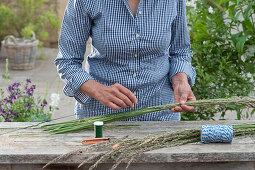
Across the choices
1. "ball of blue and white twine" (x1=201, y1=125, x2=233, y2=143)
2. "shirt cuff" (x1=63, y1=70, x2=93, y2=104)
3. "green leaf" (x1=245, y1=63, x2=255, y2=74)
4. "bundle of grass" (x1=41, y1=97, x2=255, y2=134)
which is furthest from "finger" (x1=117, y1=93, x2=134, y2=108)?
"green leaf" (x1=245, y1=63, x2=255, y2=74)

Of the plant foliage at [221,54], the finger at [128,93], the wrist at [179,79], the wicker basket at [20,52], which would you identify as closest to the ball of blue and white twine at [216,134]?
the finger at [128,93]

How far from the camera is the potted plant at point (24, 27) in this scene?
→ 7.57m

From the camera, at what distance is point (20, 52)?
24.7 ft

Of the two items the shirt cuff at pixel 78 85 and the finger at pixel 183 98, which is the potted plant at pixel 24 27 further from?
the finger at pixel 183 98

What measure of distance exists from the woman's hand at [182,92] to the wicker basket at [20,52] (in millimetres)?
5539

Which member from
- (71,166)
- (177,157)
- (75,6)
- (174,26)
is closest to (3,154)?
(71,166)

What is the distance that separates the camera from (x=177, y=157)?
1.79 metres

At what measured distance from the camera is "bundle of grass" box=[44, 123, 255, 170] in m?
1.75

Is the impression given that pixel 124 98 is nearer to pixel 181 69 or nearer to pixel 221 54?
pixel 181 69

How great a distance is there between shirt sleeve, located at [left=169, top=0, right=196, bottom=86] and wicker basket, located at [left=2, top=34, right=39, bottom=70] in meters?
5.37

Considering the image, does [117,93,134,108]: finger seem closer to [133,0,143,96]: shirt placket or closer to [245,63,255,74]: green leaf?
[133,0,143,96]: shirt placket

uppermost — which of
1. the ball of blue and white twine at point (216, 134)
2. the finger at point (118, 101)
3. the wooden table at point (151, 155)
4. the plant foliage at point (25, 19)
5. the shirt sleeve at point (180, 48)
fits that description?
the plant foliage at point (25, 19)

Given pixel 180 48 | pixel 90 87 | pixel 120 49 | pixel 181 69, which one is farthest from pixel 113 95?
pixel 180 48

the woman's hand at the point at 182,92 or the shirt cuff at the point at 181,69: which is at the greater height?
the shirt cuff at the point at 181,69
